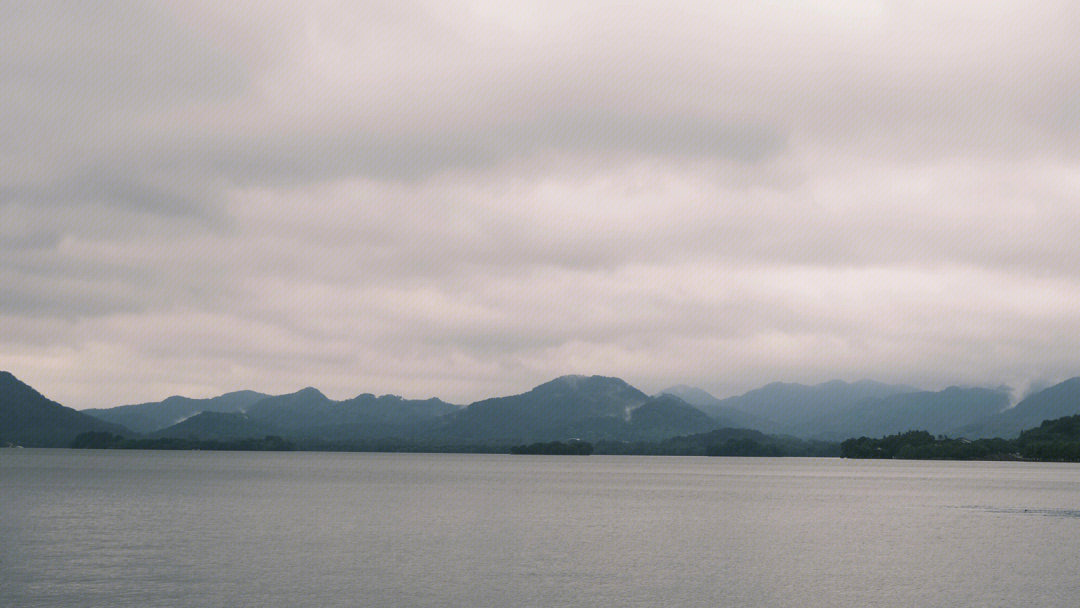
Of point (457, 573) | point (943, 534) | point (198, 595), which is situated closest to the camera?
point (198, 595)

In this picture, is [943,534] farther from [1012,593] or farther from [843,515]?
[1012,593]

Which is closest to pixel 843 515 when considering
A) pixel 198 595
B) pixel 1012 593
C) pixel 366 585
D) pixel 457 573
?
pixel 1012 593

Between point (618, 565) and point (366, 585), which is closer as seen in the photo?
point (366, 585)

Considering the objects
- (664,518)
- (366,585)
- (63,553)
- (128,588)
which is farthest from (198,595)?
(664,518)

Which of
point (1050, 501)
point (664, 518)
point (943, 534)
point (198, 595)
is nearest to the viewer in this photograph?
point (198, 595)

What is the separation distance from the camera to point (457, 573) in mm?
74500

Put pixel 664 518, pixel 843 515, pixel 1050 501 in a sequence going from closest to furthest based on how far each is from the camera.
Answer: pixel 664 518 < pixel 843 515 < pixel 1050 501

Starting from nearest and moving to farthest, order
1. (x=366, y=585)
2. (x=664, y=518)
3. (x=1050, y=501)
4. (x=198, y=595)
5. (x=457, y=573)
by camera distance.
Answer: (x=198, y=595)
(x=366, y=585)
(x=457, y=573)
(x=664, y=518)
(x=1050, y=501)

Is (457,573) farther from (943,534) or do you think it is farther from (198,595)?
(943,534)

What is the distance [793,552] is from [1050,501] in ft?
366

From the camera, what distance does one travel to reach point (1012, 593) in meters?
68.3

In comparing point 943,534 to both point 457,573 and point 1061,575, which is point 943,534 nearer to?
point 1061,575

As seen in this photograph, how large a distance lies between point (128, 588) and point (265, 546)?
88.0 feet

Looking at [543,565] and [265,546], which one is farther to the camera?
[265,546]
